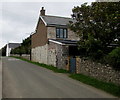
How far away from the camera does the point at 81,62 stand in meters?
18.0

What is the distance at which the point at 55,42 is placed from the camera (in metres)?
25.7

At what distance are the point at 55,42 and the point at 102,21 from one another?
10.0 m

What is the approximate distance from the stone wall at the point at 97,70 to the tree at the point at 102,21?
6.28 ft

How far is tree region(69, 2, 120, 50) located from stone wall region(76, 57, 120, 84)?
6.28ft

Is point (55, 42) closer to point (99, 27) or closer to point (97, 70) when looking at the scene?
point (99, 27)

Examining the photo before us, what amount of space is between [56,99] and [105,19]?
32.0 ft

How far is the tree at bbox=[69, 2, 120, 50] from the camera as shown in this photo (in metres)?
15.7

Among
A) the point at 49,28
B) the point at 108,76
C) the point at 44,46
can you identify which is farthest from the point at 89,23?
Answer: the point at 44,46


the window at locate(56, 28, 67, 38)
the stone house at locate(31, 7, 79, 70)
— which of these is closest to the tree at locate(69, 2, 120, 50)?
the stone house at locate(31, 7, 79, 70)

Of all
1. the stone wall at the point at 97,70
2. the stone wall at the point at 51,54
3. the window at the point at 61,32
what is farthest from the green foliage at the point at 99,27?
the window at the point at 61,32

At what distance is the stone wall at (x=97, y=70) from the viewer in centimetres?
1303

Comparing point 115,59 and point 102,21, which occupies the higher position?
point 102,21

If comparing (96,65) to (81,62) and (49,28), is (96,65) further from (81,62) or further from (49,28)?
(49,28)

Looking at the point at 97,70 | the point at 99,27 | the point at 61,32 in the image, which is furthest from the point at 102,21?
the point at 61,32
